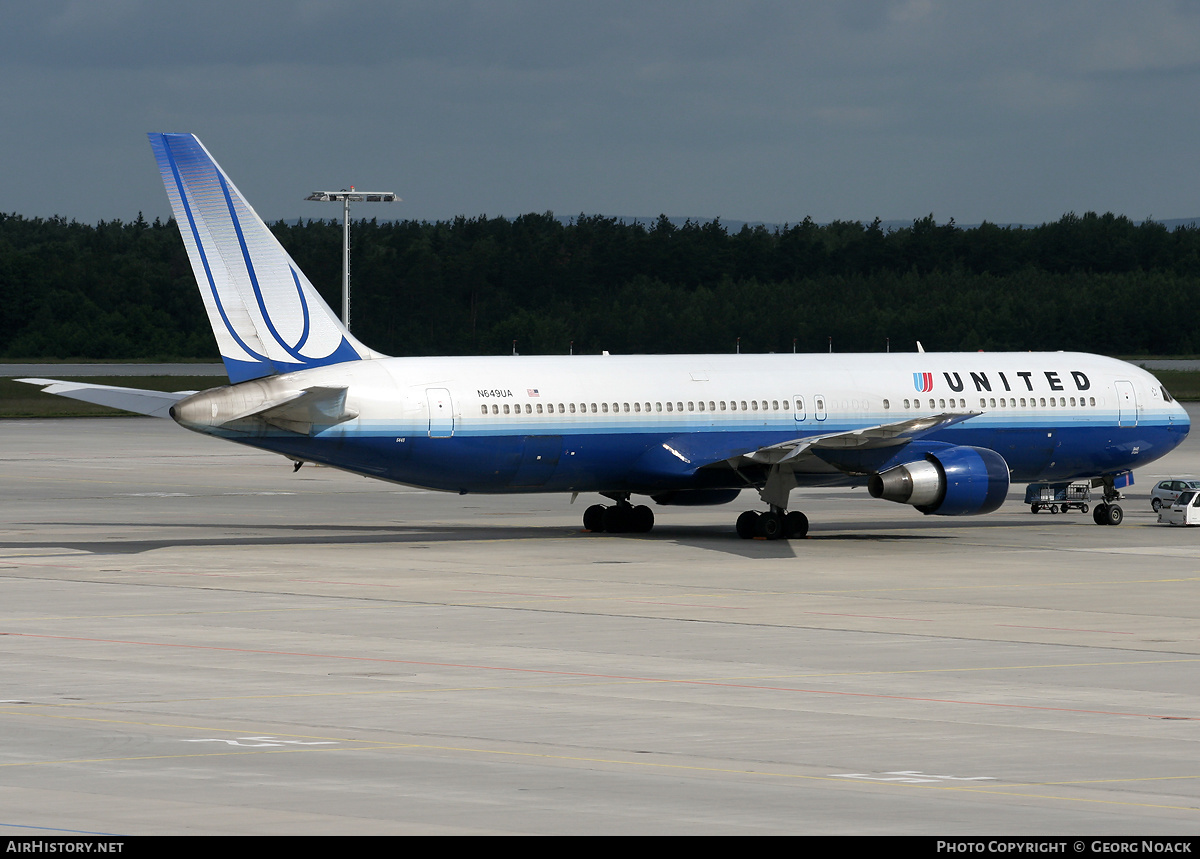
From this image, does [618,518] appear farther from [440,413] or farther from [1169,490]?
[1169,490]

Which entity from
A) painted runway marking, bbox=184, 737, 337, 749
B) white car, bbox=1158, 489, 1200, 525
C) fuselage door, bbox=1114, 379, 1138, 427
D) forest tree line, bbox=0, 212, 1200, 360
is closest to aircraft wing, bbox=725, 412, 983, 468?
fuselage door, bbox=1114, 379, 1138, 427

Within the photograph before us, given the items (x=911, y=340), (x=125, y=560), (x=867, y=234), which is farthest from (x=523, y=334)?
(x=125, y=560)

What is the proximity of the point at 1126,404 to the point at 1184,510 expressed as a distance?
10.1ft

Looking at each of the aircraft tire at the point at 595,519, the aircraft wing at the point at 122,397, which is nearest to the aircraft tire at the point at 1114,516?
the aircraft tire at the point at 595,519

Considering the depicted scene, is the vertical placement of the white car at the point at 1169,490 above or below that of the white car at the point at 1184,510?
above

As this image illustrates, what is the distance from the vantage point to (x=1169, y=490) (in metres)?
47.8

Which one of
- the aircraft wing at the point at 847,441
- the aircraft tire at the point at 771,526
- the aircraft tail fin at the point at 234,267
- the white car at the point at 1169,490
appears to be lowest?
the aircraft tire at the point at 771,526

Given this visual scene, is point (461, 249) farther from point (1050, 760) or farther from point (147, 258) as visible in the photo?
point (1050, 760)

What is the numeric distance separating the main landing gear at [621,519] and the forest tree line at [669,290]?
329 feet

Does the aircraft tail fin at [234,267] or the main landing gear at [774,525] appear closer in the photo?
the aircraft tail fin at [234,267]

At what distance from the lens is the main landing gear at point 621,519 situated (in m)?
43.3

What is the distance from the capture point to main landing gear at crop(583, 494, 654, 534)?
43281 mm

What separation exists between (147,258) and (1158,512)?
158 meters

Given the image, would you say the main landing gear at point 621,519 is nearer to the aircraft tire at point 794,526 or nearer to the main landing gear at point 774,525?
the main landing gear at point 774,525
